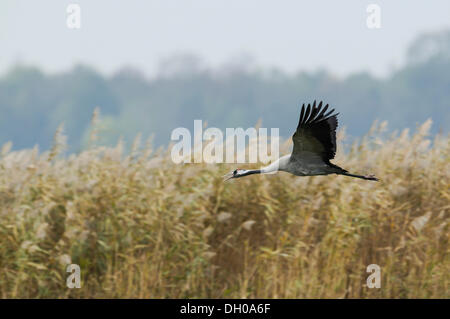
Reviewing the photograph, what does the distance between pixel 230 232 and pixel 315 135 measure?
3006 millimetres

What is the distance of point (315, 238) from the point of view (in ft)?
14.5

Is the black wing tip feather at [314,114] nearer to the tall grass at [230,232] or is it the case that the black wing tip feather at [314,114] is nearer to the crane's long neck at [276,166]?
the crane's long neck at [276,166]

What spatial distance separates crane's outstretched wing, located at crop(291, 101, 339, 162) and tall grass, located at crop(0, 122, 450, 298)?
8.58 ft

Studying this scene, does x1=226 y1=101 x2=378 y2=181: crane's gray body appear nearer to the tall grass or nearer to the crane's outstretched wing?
the crane's outstretched wing

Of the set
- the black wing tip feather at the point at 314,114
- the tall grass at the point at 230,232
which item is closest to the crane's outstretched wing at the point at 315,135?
the black wing tip feather at the point at 314,114

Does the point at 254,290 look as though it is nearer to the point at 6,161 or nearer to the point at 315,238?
the point at 315,238

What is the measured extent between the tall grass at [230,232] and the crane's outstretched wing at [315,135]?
103 inches

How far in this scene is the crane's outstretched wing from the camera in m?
1.44

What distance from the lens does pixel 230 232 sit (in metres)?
4.43

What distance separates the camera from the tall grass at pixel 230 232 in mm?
4250

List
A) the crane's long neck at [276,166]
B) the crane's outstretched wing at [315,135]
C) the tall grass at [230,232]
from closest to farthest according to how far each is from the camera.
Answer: the crane's long neck at [276,166]
the crane's outstretched wing at [315,135]
the tall grass at [230,232]

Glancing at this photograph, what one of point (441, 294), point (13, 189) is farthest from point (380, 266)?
point (13, 189)

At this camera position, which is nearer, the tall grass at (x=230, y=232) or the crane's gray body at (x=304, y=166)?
the crane's gray body at (x=304, y=166)

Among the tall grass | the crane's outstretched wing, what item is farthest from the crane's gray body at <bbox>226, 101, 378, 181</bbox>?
the tall grass
